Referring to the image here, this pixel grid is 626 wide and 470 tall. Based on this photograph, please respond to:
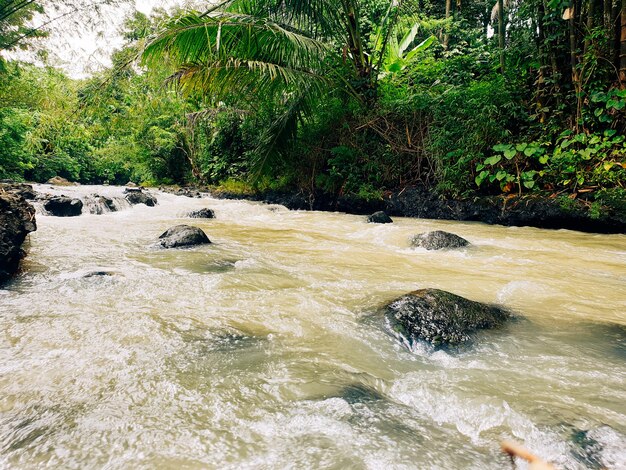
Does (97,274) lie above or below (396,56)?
below

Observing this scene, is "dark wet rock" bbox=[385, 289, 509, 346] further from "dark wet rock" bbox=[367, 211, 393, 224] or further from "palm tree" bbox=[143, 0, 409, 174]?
"palm tree" bbox=[143, 0, 409, 174]

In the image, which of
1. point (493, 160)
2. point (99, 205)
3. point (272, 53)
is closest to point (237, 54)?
point (272, 53)

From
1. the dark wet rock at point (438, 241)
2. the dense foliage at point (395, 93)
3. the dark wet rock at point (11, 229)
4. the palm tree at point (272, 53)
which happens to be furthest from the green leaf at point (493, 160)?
the dark wet rock at point (11, 229)

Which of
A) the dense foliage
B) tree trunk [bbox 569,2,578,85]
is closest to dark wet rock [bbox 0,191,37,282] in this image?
the dense foliage

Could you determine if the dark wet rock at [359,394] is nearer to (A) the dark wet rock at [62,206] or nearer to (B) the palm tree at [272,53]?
(B) the palm tree at [272,53]

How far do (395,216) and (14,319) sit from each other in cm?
643

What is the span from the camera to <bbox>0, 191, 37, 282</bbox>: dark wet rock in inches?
107

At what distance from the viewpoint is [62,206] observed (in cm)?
786

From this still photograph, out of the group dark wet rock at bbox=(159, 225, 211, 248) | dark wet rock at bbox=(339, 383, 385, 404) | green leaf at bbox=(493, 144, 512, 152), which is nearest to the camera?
dark wet rock at bbox=(339, 383, 385, 404)

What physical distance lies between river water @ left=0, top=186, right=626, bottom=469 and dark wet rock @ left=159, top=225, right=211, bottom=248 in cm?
84

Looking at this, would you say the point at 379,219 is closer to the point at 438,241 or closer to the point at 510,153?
the point at 438,241

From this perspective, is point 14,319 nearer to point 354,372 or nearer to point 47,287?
point 47,287

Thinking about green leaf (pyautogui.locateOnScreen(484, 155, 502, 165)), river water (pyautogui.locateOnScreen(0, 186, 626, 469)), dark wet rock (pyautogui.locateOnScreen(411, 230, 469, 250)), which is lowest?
river water (pyautogui.locateOnScreen(0, 186, 626, 469))

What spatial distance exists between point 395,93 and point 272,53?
2.89 metres
